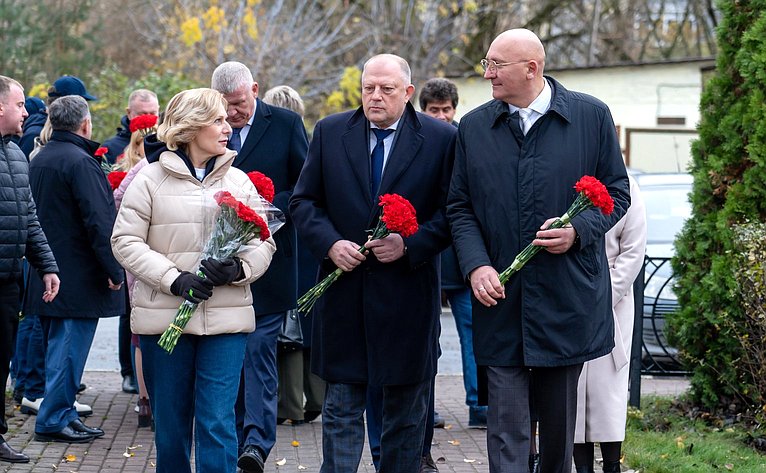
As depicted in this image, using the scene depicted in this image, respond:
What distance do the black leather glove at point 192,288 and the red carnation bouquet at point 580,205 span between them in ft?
4.29

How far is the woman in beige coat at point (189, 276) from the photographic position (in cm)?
518

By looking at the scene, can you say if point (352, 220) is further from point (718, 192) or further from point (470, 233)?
point (718, 192)

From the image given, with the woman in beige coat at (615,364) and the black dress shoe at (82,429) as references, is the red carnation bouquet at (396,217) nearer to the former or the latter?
the woman in beige coat at (615,364)

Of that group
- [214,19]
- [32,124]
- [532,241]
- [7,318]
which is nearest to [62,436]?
[7,318]

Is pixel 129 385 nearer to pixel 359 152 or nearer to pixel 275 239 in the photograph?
pixel 275 239

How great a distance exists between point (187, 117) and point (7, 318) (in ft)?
6.95

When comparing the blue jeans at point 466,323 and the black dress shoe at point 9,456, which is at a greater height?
Answer: the blue jeans at point 466,323

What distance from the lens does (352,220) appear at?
570cm

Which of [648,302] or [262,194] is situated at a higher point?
[262,194]

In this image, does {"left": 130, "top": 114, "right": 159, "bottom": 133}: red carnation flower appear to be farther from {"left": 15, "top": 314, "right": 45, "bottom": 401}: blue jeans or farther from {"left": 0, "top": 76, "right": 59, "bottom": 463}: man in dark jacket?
{"left": 15, "top": 314, "right": 45, "bottom": 401}: blue jeans

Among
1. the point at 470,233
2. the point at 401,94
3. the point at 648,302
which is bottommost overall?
the point at 648,302

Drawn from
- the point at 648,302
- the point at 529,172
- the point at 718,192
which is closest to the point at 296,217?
the point at 529,172

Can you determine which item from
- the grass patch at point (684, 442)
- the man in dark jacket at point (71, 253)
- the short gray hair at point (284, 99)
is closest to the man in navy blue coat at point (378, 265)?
the grass patch at point (684, 442)

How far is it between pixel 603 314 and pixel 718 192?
291 centimetres
